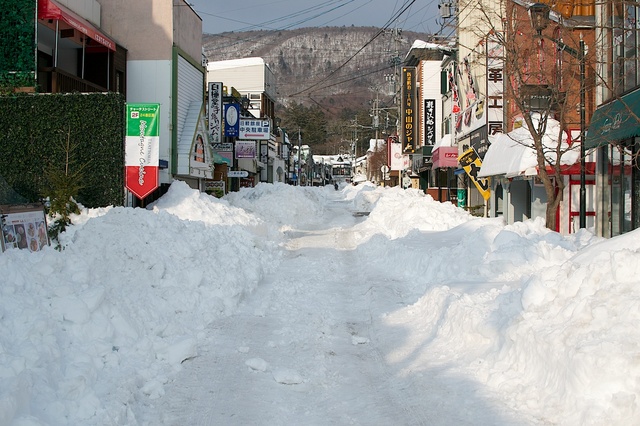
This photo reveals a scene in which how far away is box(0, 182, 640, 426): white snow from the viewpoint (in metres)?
5.20

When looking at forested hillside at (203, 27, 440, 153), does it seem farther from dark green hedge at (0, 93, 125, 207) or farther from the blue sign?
dark green hedge at (0, 93, 125, 207)

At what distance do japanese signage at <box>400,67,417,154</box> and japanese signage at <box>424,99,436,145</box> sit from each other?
2.97 meters

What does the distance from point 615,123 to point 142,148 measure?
12095 millimetres

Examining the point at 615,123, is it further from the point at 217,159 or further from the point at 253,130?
the point at 253,130

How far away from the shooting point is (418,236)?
1659 centimetres

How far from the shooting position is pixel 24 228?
27.7ft

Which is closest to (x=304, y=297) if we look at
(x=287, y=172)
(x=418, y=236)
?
(x=418, y=236)

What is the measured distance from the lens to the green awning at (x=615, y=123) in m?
13.3

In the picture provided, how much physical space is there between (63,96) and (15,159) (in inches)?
81.2

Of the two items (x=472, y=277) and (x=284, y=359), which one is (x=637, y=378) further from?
(x=472, y=277)

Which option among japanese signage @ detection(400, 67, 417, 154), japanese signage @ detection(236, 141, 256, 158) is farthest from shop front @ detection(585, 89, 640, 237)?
japanese signage @ detection(400, 67, 417, 154)

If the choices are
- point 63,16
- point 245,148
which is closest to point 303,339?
point 63,16

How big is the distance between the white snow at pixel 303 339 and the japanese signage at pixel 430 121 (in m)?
37.1

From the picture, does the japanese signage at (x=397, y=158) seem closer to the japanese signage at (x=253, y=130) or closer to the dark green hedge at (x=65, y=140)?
the japanese signage at (x=253, y=130)
